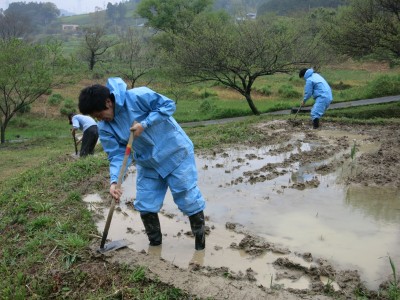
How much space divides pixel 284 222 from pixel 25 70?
16.9 metres

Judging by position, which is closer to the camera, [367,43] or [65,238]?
[65,238]

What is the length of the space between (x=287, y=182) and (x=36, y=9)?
5010 inches

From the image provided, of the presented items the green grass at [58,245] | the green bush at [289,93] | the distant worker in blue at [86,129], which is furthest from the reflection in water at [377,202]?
the green bush at [289,93]

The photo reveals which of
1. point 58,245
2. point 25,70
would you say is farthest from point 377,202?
point 25,70

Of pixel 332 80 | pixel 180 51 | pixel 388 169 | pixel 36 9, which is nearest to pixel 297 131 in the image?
pixel 388 169

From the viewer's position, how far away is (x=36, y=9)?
120m

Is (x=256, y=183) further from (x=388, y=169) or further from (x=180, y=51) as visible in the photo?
(x=180, y=51)

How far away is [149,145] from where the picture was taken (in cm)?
410

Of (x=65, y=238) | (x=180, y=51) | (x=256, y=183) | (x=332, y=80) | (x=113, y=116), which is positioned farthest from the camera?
(x=332, y=80)

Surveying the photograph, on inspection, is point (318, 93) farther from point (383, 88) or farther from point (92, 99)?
point (383, 88)

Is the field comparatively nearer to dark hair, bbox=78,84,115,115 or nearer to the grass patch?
the grass patch

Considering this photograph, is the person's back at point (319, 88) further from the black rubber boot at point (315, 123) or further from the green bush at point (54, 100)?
the green bush at point (54, 100)

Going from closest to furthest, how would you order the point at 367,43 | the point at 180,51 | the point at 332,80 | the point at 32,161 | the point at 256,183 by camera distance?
1. the point at 256,183
2. the point at 32,161
3. the point at 367,43
4. the point at 180,51
5. the point at 332,80

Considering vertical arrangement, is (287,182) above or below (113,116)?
below
